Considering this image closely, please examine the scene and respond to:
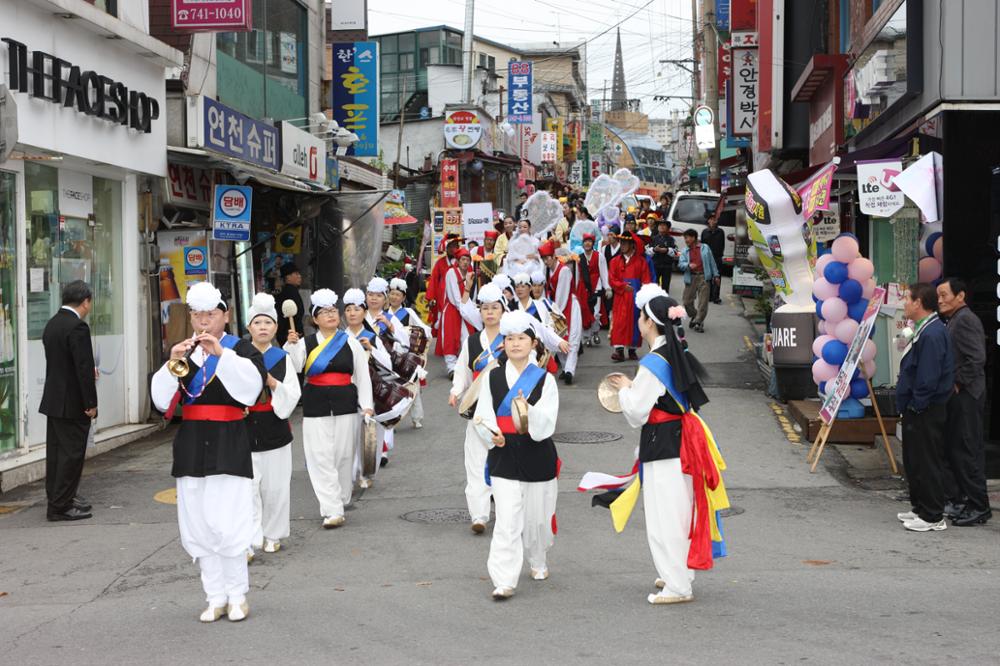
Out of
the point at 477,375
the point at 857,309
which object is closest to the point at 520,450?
the point at 477,375

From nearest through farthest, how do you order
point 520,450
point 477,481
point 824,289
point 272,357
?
1. point 520,450
2. point 272,357
3. point 477,481
4. point 824,289

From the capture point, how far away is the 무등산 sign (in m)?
10.2

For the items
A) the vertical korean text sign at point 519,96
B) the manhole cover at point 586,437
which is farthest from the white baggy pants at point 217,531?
the vertical korean text sign at point 519,96

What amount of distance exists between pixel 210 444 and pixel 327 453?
9.06 ft

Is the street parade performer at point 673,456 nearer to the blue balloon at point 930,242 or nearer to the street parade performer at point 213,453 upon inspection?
the street parade performer at point 213,453

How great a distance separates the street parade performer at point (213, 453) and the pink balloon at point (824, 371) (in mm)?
7002

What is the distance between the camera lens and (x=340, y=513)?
9094 mm

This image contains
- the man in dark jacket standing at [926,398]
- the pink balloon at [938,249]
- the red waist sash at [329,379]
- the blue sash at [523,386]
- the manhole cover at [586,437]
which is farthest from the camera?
the manhole cover at [586,437]

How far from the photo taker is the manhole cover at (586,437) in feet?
41.6

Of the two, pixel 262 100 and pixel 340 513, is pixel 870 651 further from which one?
pixel 262 100

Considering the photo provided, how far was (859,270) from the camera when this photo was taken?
1144 centimetres

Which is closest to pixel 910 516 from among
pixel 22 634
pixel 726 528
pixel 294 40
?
pixel 726 528

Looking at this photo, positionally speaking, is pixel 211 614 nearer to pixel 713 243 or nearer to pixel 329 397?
pixel 329 397

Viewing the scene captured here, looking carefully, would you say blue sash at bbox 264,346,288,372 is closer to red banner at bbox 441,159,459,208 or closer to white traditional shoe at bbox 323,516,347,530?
white traditional shoe at bbox 323,516,347,530
